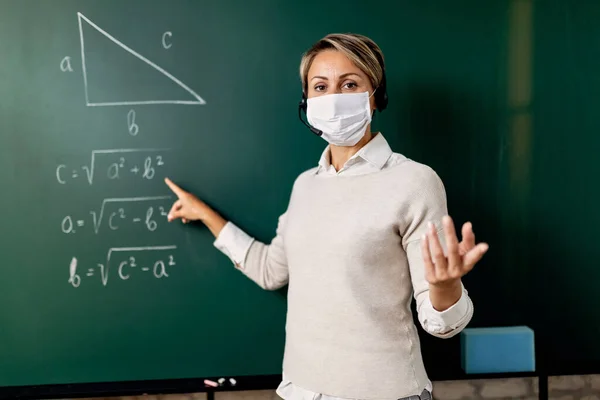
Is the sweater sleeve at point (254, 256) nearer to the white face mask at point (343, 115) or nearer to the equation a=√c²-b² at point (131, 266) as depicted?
the equation a=√c²-b² at point (131, 266)

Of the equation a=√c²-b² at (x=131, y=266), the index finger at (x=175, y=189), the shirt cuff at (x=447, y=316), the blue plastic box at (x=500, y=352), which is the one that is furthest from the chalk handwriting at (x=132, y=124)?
the blue plastic box at (x=500, y=352)

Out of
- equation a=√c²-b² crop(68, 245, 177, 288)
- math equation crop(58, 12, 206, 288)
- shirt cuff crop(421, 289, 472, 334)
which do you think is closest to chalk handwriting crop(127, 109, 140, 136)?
math equation crop(58, 12, 206, 288)

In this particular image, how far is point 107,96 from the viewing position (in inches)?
59.8

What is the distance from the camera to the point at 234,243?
150 cm

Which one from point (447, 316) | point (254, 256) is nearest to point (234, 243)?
point (254, 256)

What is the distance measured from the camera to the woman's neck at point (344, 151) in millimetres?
1273

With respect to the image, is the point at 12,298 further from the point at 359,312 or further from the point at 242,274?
the point at 359,312

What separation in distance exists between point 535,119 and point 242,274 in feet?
3.52

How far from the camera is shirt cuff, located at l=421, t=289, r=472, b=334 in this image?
0.98m

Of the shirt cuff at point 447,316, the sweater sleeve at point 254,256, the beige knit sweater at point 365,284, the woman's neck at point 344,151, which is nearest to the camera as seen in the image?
the shirt cuff at point 447,316

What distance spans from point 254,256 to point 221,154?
0.34 m

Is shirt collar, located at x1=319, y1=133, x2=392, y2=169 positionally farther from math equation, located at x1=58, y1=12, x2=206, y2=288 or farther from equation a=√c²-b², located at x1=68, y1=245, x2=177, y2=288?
equation a=√c²-b², located at x1=68, y1=245, x2=177, y2=288

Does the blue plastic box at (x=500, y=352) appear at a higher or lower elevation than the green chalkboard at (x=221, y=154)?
lower

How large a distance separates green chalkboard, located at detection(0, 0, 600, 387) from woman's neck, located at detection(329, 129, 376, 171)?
10.7 inches
